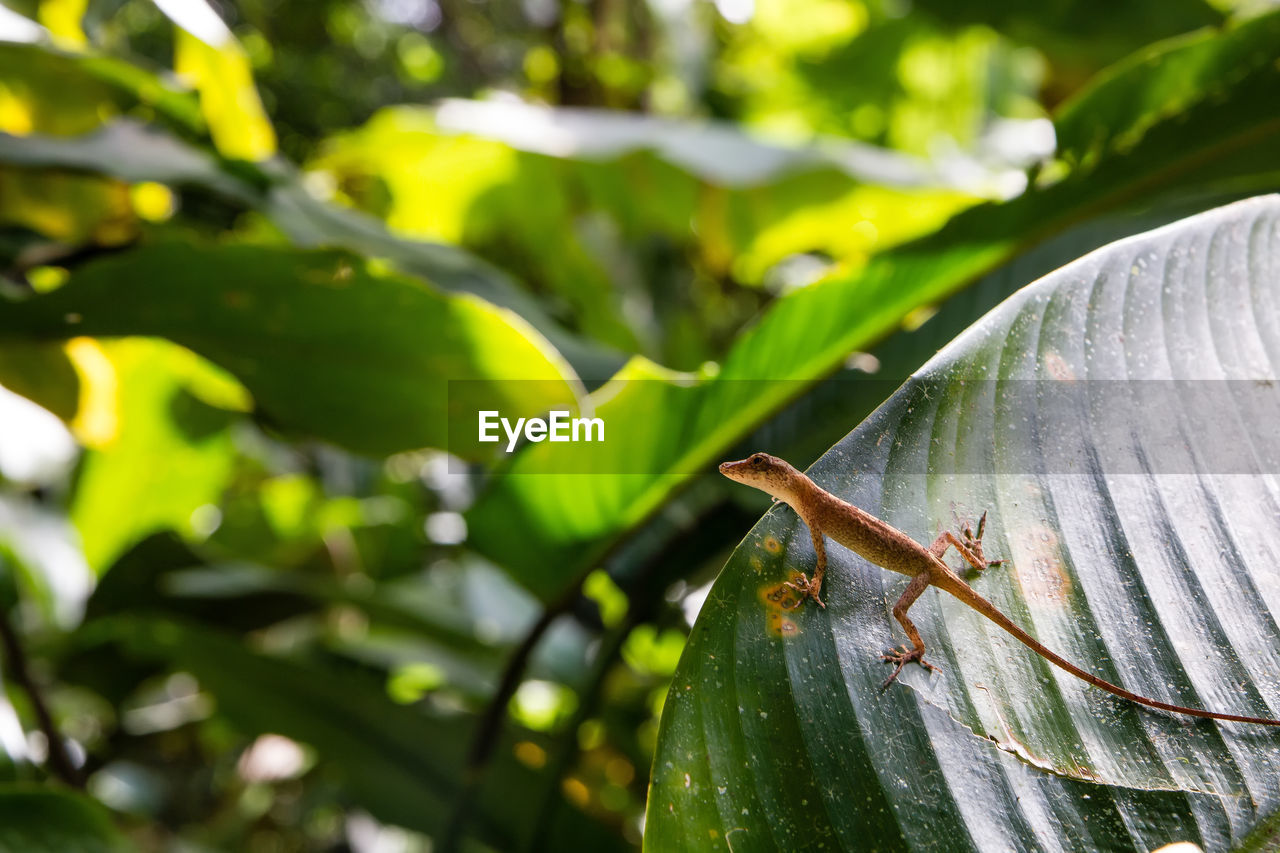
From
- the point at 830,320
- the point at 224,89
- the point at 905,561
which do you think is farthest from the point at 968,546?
the point at 224,89

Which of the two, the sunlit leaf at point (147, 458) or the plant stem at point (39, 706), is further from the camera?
the sunlit leaf at point (147, 458)

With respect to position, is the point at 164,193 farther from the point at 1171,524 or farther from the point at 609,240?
the point at 1171,524

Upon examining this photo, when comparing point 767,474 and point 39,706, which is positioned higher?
point 767,474

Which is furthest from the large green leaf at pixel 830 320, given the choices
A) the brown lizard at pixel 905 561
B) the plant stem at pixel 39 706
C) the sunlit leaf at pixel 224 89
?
the sunlit leaf at pixel 224 89

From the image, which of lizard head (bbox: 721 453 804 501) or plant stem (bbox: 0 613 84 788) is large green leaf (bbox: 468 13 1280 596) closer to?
lizard head (bbox: 721 453 804 501)

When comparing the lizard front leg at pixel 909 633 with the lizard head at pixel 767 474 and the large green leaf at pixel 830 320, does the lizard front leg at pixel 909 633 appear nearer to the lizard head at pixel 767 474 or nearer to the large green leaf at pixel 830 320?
the lizard head at pixel 767 474

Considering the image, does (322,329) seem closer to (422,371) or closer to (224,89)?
(422,371)
